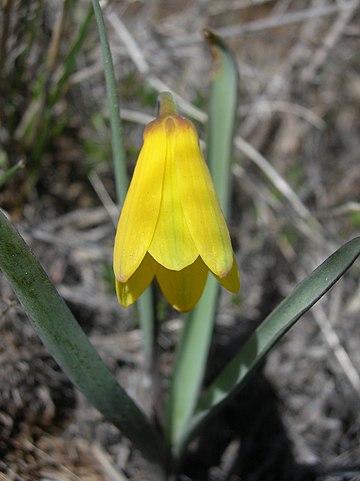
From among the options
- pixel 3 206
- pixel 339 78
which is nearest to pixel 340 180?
pixel 339 78

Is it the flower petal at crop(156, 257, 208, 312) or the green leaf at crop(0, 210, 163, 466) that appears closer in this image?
the green leaf at crop(0, 210, 163, 466)

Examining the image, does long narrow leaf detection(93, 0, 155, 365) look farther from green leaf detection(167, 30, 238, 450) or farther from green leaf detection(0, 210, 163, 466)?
green leaf detection(0, 210, 163, 466)

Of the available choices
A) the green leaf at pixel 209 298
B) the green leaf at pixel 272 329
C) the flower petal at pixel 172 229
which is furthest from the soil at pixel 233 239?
the flower petal at pixel 172 229

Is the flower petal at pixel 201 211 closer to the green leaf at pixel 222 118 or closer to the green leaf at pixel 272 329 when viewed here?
the green leaf at pixel 272 329

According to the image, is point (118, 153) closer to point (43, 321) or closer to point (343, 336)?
point (43, 321)

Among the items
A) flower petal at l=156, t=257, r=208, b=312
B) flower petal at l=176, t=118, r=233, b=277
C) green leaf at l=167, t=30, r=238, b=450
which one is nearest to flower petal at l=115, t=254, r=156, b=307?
flower petal at l=156, t=257, r=208, b=312

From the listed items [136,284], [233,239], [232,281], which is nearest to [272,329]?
[232,281]
